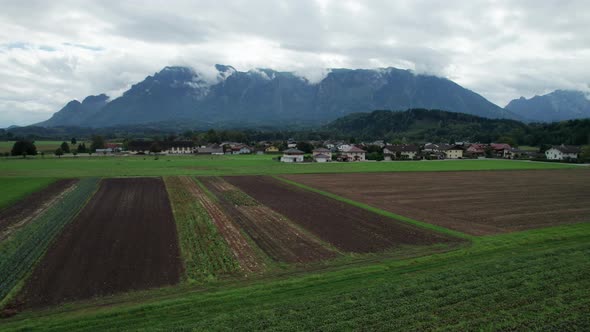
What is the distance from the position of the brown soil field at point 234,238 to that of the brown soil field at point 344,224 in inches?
161

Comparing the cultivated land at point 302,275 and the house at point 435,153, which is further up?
the house at point 435,153

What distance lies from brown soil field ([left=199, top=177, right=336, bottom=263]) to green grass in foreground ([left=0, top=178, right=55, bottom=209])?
17.8m

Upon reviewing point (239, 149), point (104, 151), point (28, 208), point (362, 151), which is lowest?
point (28, 208)

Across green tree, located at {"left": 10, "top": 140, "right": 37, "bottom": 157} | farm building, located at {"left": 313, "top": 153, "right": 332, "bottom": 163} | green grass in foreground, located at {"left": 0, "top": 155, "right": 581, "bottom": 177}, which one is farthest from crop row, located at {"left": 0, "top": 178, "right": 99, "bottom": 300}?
green tree, located at {"left": 10, "top": 140, "right": 37, "bottom": 157}

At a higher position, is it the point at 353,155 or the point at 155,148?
the point at 155,148

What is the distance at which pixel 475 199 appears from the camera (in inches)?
1267

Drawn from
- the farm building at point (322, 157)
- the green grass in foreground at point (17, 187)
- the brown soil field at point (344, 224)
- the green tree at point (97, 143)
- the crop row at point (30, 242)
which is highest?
the green tree at point (97, 143)

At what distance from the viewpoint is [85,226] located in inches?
846

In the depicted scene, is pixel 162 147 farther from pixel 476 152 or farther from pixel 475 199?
pixel 475 199

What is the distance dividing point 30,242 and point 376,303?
55.8 ft

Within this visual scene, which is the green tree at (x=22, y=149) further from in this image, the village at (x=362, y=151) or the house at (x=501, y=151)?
the house at (x=501, y=151)

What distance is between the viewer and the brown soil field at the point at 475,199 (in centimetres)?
2338

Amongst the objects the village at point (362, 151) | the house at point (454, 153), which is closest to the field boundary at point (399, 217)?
the village at point (362, 151)

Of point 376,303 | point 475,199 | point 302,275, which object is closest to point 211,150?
point 475,199
